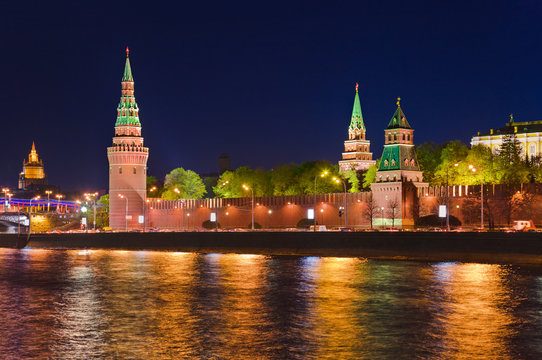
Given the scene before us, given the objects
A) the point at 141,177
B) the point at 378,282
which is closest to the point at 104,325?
the point at 378,282

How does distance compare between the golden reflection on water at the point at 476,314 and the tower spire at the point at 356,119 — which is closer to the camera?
the golden reflection on water at the point at 476,314

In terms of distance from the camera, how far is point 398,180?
298 ft

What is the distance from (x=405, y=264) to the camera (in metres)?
57.3

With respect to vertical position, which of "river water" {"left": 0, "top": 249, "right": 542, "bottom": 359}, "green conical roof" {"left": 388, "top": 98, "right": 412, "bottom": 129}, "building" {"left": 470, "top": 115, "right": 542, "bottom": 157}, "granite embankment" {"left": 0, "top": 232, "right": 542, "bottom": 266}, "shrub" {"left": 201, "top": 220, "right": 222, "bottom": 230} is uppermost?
"building" {"left": 470, "top": 115, "right": 542, "bottom": 157}

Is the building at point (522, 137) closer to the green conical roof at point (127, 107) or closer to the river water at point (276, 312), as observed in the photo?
the green conical roof at point (127, 107)

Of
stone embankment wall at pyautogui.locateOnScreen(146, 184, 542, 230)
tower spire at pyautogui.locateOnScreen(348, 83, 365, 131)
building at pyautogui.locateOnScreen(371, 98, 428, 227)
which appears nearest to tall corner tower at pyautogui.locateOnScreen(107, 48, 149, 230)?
stone embankment wall at pyautogui.locateOnScreen(146, 184, 542, 230)

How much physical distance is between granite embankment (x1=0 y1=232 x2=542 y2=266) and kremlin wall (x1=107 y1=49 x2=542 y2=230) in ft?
28.4

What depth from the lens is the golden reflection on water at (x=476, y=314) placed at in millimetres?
25641

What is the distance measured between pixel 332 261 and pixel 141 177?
64150mm

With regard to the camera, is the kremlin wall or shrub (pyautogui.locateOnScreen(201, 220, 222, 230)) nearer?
the kremlin wall

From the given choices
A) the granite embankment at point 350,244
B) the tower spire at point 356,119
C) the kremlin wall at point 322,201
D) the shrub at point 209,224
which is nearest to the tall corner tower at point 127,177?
the kremlin wall at point 322,201

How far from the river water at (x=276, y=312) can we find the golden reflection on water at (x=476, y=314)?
0.05m

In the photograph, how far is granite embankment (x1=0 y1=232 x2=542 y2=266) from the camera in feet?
180

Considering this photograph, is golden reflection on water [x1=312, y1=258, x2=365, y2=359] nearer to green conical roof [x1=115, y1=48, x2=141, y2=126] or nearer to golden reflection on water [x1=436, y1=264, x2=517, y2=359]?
golden reflection on water [x1=436, y1=264, x2=517, y2=359]
